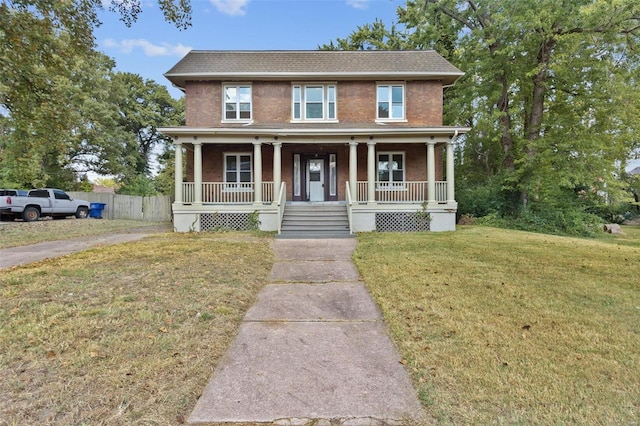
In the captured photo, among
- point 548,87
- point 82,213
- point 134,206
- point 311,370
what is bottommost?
point 311,370

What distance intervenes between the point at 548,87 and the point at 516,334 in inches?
709

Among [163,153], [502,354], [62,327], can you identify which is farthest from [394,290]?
[163,153]

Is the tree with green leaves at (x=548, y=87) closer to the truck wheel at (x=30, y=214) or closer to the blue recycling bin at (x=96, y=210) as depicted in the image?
the blue recycling bin at (x=96, y=210)

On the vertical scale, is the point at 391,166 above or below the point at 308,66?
below

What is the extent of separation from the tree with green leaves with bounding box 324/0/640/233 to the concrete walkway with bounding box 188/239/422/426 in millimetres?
14947

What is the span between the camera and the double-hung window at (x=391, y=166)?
51.3 feet

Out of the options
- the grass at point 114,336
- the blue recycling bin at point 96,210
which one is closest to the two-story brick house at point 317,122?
the grass at point 114,336

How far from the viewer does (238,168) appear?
15594 millimetres

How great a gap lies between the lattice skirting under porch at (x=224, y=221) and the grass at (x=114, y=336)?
6298 millimetres

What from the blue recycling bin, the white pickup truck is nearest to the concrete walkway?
the white pickup truck

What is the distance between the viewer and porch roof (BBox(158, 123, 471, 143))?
13172 millimetres

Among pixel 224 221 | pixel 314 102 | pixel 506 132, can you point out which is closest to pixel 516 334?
pixel 224 221

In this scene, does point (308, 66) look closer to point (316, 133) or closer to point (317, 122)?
point (317, 122)

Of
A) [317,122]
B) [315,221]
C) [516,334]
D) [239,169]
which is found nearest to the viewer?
[516,334]
